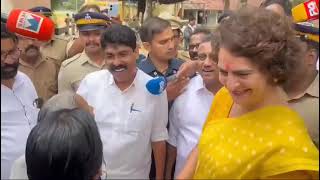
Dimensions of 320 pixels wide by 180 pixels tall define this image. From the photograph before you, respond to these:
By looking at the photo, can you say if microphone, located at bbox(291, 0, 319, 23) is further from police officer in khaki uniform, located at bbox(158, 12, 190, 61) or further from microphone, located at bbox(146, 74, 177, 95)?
police officer in khaki uniform, located at bbox(158, 12, 190, 61)

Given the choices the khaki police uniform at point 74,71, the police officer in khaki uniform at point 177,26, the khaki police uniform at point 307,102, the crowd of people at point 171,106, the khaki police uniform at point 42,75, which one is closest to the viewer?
the crowd of people at point 171,106

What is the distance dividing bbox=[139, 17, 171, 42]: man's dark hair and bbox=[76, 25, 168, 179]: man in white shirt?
0.47 m

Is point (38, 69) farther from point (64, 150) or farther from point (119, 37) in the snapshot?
point (64, 150)

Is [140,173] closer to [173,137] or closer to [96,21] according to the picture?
[173,137]

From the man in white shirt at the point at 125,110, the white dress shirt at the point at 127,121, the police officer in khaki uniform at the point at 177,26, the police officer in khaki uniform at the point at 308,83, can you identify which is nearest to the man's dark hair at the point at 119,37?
the man in white shirt at the point at 125,110

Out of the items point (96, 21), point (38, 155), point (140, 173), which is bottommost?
point (140, 173)

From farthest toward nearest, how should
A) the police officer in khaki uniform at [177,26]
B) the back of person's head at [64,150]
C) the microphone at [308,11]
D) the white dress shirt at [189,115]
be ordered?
the police officer in khaki uniform at [177,26] → the white dress shirt at [189,115] → the microphone at [308,11] → the back of person's head at [64,150]

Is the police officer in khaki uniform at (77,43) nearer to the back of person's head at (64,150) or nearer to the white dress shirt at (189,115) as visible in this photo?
the white dress shirt at (189,115)

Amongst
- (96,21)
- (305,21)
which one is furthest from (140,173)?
(96,21)

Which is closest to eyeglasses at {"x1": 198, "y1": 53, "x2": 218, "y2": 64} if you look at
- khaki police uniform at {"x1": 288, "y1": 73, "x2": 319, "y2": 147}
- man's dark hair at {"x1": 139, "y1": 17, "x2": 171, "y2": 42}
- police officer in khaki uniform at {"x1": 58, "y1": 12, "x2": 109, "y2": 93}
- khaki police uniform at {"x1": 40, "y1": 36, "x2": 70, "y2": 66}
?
khaki police uniform at {"x1": 288, "y1": 73, "x2": 319, "y2": 147}

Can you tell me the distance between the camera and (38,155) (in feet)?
3.18

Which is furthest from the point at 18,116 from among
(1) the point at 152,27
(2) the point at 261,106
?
(2) the point at 261,106

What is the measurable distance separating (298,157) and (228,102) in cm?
32

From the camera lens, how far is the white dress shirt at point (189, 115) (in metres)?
1.98
